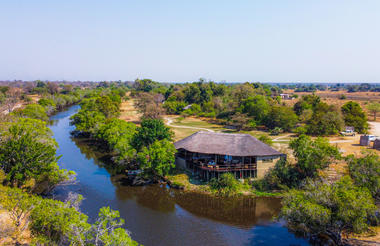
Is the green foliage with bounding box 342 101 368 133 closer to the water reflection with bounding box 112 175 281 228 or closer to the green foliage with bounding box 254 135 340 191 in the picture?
the green foliage with bounding box 254 135 340 191

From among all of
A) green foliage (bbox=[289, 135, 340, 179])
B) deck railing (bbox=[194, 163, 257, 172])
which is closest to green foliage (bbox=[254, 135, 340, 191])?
green foliage (bbox=[289, 135, 340, 179])

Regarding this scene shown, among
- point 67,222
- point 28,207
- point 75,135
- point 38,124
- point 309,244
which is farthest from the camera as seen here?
point 75,135

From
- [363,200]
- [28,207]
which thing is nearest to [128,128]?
[28,207]

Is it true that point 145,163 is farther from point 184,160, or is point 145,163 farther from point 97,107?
point 97,107

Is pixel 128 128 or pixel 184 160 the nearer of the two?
pixel 184 160

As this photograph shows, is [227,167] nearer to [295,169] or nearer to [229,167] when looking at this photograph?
[229,167]

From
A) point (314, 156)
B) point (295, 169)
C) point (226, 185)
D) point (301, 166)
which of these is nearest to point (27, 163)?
point (226, 185)

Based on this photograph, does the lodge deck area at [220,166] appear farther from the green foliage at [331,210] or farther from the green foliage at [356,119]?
the green foliage at [356,119]

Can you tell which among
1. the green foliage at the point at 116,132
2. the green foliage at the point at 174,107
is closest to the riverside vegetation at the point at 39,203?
the green foliage at the point at 116,132
